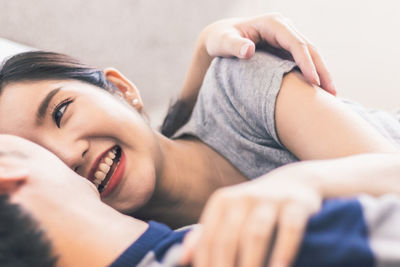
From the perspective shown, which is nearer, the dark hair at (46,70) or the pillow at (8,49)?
the dark hair at (46,70)

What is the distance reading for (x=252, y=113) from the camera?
2.22ft

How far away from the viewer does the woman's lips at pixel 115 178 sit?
596 mm

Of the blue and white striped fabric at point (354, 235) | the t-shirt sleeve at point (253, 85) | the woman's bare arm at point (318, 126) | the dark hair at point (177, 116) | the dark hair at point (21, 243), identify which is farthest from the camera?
the dark hair at point (177, 116)

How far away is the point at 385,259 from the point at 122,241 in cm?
23

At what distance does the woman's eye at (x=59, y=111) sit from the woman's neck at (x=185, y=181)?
Answer: 0.20 meters

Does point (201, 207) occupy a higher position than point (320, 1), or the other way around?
point (320, 1)

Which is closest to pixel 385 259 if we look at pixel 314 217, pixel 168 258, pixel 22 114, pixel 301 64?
pixel 314 217

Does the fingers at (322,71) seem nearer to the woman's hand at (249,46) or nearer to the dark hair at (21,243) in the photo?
the woman's hand at (249,46)

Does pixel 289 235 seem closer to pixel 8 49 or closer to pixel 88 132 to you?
pixel 88 132

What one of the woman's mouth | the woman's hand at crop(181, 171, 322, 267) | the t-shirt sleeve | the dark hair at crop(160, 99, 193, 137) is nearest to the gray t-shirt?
the t-shirt sleeve

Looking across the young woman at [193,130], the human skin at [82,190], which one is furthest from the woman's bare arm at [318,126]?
the human skin at [82,190]

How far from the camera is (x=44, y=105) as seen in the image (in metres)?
0.58

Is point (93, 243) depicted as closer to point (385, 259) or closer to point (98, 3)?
point (385, 259)

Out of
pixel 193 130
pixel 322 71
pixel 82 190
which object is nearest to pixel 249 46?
pixel 322 71
